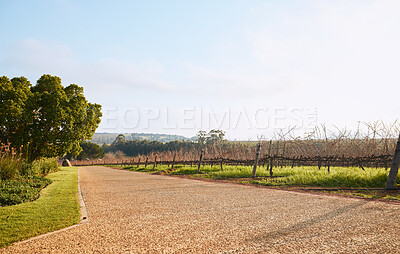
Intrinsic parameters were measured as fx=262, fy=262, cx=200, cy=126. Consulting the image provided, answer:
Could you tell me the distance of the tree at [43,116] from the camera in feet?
39.9

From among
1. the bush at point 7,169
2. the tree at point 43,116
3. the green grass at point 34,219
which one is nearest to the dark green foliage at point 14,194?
the green grass at point 34,219

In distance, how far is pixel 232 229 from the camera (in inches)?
152

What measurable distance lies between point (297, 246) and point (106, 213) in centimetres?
360

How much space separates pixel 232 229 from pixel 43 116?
12.4m

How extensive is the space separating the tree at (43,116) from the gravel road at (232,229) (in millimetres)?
8734

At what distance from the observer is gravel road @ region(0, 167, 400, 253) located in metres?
3.10

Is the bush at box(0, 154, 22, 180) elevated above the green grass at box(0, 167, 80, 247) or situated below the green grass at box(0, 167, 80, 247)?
above

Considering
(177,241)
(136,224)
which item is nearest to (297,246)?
(177,241)

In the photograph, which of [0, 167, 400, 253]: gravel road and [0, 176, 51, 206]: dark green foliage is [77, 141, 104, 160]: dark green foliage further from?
[0, 167, 400, 253]: gravel road

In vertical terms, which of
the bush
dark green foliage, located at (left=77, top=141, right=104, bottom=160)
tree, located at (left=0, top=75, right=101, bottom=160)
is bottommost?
dark green foliage, located at (left=77, top=141, right=104, bottom=160)

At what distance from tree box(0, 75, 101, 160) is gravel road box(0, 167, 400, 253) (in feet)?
28.7

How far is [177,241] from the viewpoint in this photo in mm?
3361

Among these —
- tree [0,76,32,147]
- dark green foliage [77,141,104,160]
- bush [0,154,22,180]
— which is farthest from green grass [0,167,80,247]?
dark green foliage [77,141,104,160]

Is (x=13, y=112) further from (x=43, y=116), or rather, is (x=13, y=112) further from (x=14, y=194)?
(x=14, y=194)
